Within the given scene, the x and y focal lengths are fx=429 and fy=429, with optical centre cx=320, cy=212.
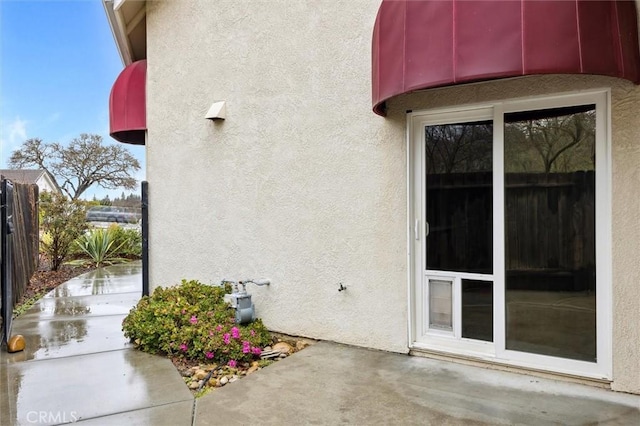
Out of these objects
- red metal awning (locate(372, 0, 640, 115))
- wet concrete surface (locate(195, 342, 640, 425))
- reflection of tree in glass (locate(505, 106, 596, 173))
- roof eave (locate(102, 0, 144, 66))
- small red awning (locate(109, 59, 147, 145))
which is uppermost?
roof eave (locate(102, 0, 144, 66))

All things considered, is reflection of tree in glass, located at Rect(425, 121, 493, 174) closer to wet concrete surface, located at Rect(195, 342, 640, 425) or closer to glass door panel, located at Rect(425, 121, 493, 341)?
glass door panel, located at Rect(425, 121, 493, 341)

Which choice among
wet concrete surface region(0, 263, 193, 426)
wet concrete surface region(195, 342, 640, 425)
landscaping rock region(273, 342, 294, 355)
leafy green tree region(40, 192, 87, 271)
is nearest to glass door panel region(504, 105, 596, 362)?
wet concrete surface region(195, 342, 640, 425)

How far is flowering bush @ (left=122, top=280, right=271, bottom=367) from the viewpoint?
A: 17.8 ft

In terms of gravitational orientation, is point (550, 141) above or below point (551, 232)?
above

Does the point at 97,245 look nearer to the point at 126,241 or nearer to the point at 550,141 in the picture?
the point at 126,241

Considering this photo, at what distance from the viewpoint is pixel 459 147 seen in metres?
5.20

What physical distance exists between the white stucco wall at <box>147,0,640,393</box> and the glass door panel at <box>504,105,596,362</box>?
270 mm

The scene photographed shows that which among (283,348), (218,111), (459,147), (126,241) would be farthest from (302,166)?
(126,241)

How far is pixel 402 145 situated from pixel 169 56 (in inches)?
204

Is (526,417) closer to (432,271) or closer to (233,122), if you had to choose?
(432,271)

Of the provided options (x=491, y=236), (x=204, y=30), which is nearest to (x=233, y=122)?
(x=204, y=30)

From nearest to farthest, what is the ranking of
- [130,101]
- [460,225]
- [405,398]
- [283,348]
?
[405,398] < [460,225] < [283,348] < [130,101]

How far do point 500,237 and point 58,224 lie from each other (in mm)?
12411

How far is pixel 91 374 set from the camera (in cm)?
503
